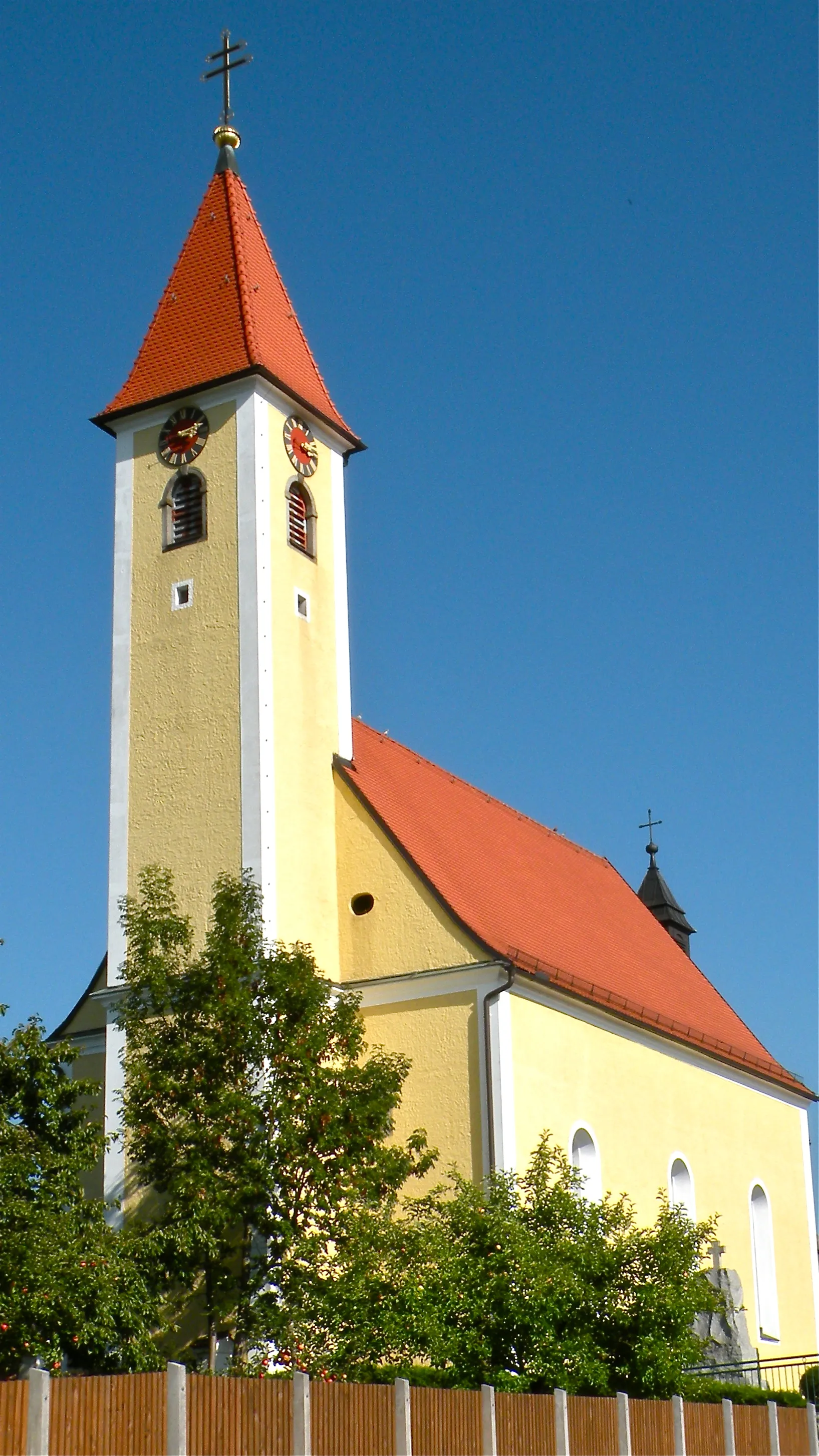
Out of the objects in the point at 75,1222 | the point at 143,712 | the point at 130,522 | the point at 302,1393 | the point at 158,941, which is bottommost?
the point at 302,1393

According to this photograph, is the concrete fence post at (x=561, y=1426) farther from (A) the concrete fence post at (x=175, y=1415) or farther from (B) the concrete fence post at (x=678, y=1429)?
(A) the concrete fence post at (x=175, y=1415)

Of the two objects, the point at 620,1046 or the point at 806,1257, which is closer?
the point at 620,1046

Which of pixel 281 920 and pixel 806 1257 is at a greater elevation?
pixel 281 920

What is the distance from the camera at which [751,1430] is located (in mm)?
20219

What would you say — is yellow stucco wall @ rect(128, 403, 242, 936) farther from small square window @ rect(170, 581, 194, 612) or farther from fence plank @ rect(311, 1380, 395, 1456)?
fence plank @ rect(311, 1380, 395, 1456)

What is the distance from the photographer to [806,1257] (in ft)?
120

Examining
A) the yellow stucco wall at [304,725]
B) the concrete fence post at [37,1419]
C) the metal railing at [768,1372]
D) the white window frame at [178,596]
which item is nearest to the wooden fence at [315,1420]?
the concrete fence post at [37,1419]

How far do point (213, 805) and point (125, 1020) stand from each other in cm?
452

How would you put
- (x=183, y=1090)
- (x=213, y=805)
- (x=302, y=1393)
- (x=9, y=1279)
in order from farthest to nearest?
(x=213, y=805), (x=183, y=1090), (x=9, y=1279), (x=302, y=1393)

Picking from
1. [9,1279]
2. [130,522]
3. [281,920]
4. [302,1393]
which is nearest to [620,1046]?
[281,920]

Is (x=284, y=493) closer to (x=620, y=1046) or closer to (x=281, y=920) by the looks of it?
(x=281, y=920)

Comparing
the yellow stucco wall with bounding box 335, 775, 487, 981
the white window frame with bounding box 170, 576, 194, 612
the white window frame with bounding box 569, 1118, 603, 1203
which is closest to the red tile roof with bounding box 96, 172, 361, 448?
the white window frame with bounding box 170, 576, 194, 612

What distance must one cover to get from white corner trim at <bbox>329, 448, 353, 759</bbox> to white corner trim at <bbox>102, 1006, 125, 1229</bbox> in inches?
219

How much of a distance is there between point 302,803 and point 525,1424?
1265 centimetres
